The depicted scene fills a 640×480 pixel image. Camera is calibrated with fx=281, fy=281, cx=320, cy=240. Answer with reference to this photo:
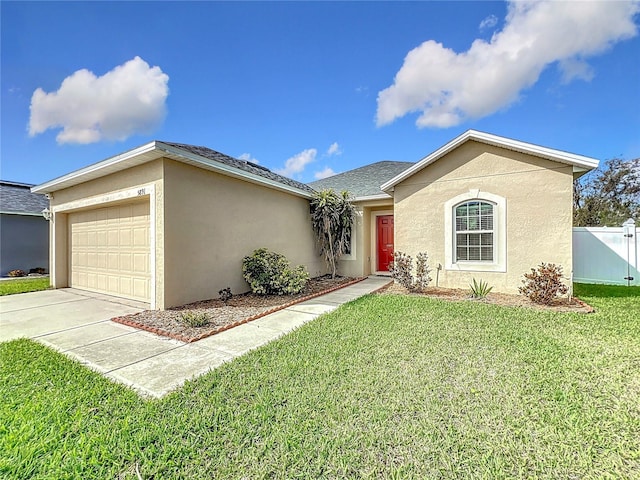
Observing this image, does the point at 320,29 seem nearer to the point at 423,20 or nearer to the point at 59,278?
the point at 423,20

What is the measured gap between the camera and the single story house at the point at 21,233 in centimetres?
1384

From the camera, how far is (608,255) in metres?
9.59

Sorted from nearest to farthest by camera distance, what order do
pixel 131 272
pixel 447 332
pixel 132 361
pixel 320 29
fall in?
1. pixel 132 361
2. pixel 447 332
3. pixel 131 272
4. pixel 320 29

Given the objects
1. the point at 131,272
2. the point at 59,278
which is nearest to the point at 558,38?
the point at 131,272

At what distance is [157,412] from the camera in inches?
111

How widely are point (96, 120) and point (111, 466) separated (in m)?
14.7

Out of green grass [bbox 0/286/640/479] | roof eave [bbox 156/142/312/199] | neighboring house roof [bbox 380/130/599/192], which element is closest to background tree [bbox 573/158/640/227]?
neighboring house roof [bbox 380/130/599/192]

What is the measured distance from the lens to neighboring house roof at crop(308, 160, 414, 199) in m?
12.0

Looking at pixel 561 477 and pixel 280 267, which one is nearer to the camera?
pixel 561 477

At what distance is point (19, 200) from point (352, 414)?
2099 centimetres

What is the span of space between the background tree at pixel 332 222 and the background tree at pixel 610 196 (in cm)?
1639

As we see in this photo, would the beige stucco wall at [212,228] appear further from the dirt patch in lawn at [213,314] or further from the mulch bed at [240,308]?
the mulch bed at [240,308]

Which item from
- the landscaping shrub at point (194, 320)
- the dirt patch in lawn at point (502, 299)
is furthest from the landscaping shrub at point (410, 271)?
the landscaping shrub at point (194, 320)

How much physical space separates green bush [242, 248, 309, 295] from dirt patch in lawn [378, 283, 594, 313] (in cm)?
265
